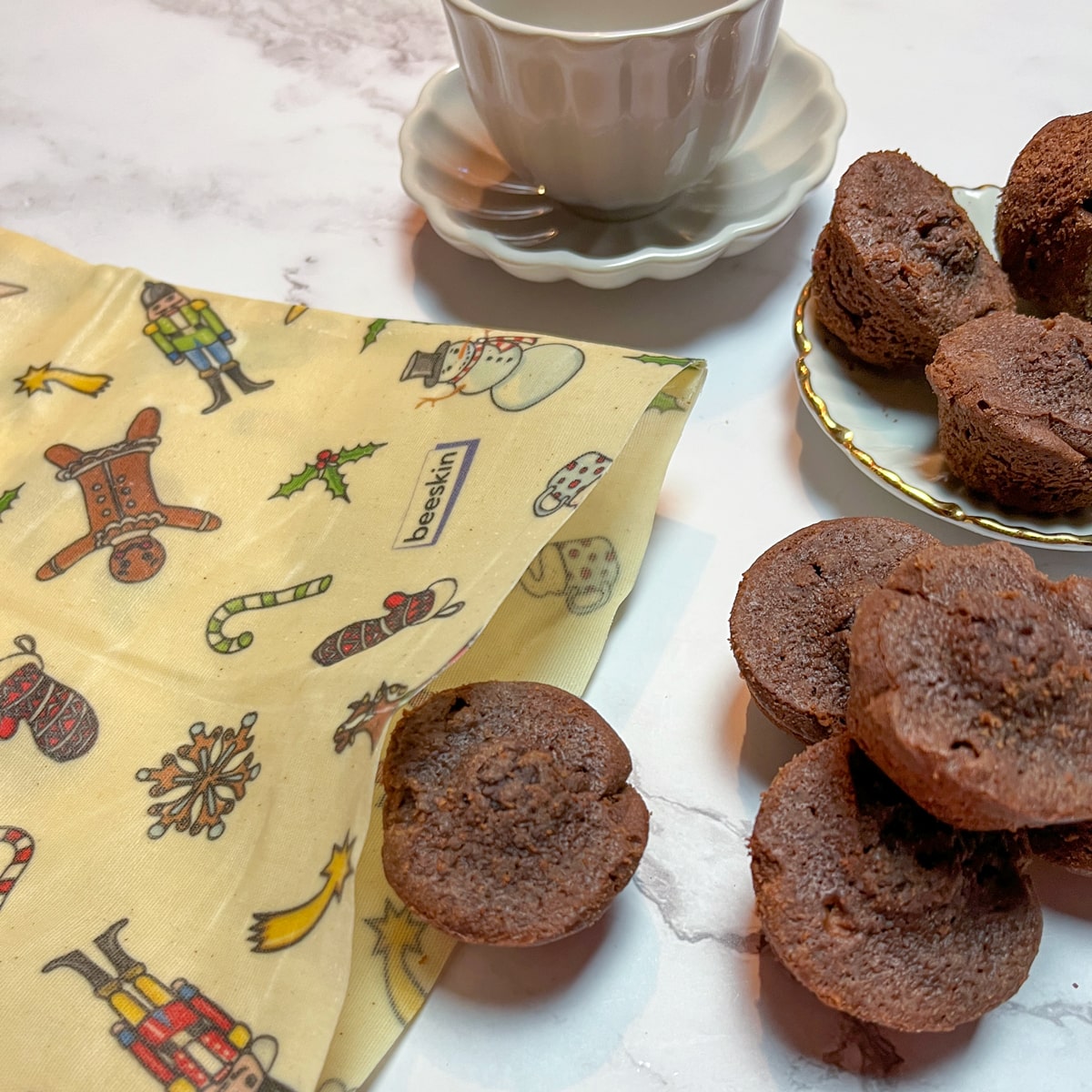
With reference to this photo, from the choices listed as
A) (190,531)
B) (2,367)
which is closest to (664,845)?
(190,531)

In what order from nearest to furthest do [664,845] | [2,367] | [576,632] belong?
1. [664,845]
2. [576,632]
3. [2,367]

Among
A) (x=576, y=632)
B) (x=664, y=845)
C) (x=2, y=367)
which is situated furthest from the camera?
(x=2, y=367)

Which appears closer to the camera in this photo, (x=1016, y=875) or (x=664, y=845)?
(x=1016, y=875)

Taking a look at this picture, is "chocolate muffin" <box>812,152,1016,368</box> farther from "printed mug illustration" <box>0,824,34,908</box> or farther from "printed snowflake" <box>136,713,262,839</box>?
"printed mug illustration" <box>0,824,34,908</box>

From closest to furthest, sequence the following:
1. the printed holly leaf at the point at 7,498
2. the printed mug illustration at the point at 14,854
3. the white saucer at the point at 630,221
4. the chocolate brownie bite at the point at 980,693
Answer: the chocolate brownie bite at the point at 980,693
the printed mug illustration at the point at 14,854
the printed holly leaf at the point at 7,498
the white saucer at the point at 630,221

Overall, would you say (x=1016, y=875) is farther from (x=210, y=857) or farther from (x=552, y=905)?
(x=210, y=857)

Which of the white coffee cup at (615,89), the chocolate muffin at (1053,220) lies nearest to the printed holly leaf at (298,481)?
the white coffee cup at (615,89)

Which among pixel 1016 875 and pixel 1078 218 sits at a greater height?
pixel 1078 218

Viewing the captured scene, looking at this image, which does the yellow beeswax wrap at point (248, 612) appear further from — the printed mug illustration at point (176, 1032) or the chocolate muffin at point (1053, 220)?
the chocolate muffin at point (1053, 220)
